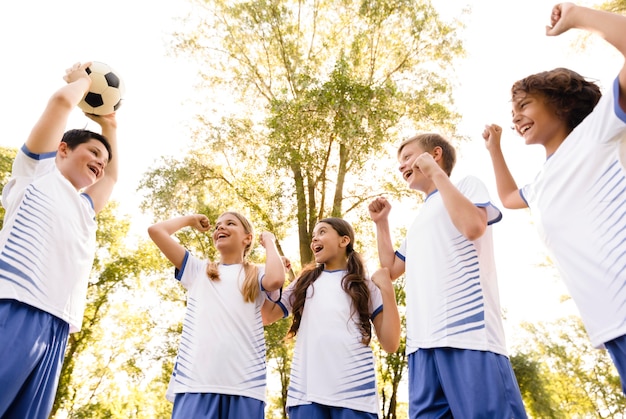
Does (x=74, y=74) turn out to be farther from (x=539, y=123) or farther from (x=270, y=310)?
(x=539, y=123)

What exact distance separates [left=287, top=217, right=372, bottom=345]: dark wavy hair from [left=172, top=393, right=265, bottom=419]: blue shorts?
0.66m

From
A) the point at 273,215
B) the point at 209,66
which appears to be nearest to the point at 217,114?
the point at 209,66

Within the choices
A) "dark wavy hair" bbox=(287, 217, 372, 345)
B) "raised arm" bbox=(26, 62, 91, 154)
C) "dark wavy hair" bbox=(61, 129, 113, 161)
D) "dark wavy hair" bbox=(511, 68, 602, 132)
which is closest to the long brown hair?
"dark wavy hair" bbox=(287, 217, 372, 345)

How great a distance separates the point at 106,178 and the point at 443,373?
2427mm

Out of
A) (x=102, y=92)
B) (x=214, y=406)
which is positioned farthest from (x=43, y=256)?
(x=102, y=92)

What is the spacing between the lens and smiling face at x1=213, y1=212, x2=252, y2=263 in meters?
3.76

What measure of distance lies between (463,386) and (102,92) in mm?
3213

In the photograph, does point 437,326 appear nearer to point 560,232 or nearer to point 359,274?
point 560,232

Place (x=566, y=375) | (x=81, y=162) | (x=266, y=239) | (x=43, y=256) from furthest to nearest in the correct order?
(x=566, y=375)
(x=266, y=239)
(x=81, y=162)
(x=43, y=256)

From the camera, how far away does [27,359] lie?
2.15 meters

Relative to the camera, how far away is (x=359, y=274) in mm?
3504

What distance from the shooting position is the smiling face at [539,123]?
7.54 feet

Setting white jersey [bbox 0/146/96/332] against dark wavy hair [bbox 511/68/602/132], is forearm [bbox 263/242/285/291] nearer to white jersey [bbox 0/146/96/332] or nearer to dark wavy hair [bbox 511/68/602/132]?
white jersey [bbox 0/146/96/332]

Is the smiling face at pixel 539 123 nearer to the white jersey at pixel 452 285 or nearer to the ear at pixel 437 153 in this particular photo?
the white jersey at pixel 452 285
